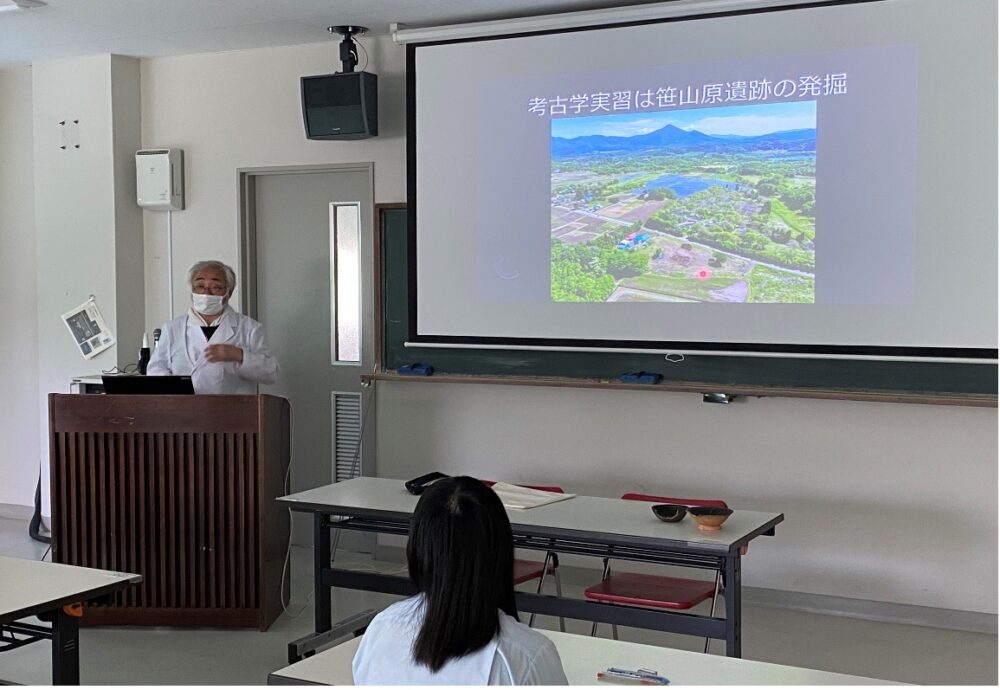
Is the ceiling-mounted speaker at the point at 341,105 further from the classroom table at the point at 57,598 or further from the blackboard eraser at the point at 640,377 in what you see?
the classroom table at the point at 57,598

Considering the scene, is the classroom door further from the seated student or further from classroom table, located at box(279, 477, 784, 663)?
the seated student

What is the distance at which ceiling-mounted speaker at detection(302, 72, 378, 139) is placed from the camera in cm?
559

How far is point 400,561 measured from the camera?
19.4 feet

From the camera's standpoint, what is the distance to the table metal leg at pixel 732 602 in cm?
343

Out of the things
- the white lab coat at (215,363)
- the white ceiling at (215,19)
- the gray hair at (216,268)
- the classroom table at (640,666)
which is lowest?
the classroom table at (640,666)

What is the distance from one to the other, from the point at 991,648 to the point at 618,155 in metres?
2.60

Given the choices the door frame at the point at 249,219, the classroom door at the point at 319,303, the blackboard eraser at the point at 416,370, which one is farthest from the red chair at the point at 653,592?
the door frame at the point at 249,219

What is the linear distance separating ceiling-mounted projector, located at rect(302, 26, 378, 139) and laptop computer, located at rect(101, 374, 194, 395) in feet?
5.28

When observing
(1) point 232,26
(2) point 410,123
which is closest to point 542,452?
(2) point 410,123

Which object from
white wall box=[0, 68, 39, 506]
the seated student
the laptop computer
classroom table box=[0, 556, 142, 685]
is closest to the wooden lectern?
the laptop computer

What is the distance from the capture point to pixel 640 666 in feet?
7.95

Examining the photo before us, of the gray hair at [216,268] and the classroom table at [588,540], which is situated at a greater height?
the gray hair at [216,268]

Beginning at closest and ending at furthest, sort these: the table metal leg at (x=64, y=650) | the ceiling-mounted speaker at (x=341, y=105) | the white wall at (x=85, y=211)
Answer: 1. the table metal leg at (x=64, y=650)
2. the ceiling-mounted speaker at (x=341, y=105)
3. the white wall at (x=85, y=211)

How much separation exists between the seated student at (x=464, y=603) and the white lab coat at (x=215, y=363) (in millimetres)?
3251
